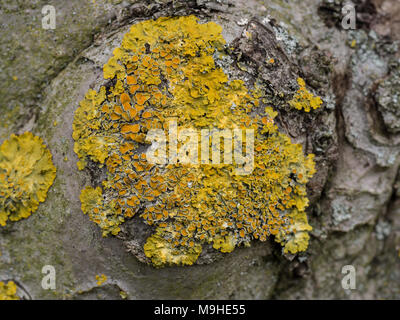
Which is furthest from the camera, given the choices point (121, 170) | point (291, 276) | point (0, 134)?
point (291, 276)

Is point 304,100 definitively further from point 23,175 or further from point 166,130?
point 23,175

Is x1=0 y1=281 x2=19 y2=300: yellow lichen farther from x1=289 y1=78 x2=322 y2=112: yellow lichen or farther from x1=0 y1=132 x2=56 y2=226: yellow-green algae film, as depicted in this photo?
x1=289 y1=78 x2=322 y2=112: yellow lichen

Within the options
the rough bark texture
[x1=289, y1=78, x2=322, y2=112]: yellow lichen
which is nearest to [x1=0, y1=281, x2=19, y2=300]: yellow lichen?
the rough bark texture

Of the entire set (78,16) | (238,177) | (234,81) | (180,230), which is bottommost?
(180,230)

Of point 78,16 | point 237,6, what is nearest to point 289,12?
point 237,6

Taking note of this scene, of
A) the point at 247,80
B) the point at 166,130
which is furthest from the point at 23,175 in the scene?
the point at 247,80

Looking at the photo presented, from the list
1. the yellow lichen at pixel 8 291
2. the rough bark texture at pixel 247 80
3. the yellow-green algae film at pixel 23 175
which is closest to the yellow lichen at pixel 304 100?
the rough bark texture at pixel 247 80

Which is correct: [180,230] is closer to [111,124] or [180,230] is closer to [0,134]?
[111,124]
